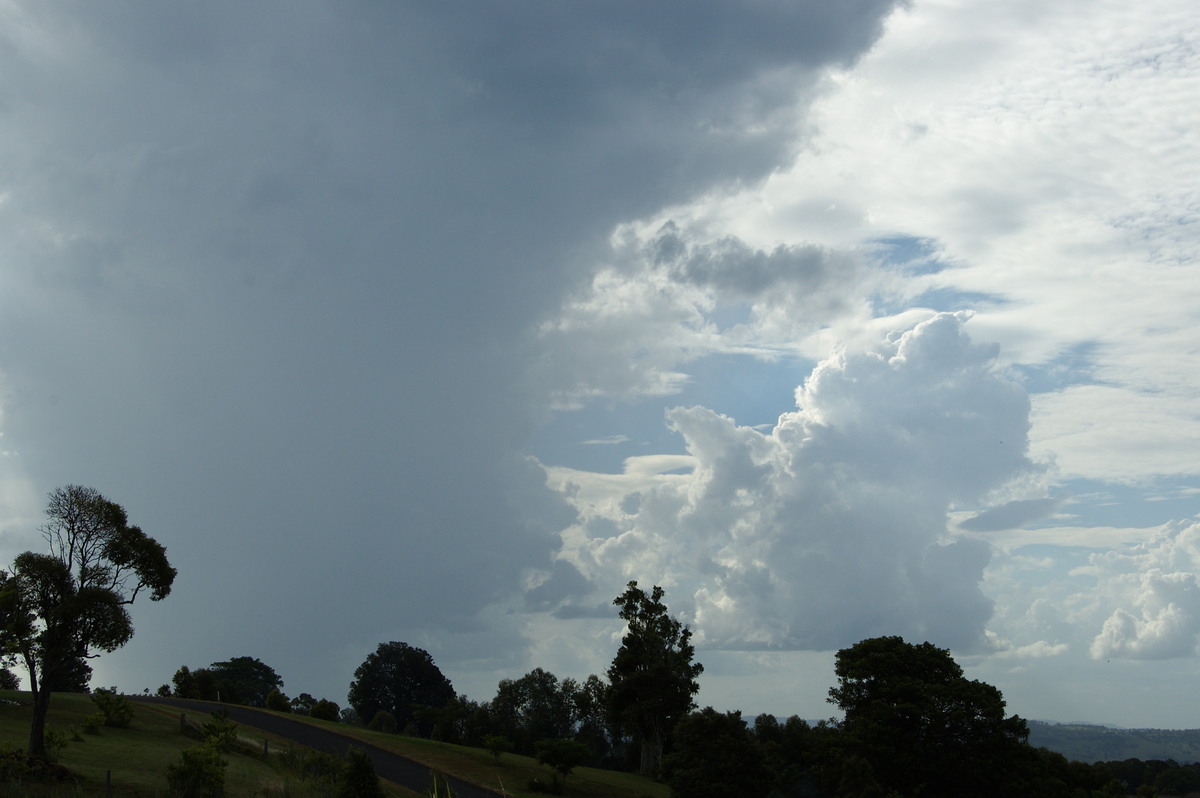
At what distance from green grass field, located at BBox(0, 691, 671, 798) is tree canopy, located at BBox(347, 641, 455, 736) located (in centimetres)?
5152

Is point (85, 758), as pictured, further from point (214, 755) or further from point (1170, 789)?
point (1170, 789)

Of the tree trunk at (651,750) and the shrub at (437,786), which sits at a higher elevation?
the shrub at (437,786)

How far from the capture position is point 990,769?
52406 mm

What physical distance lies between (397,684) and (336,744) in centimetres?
→ 6895

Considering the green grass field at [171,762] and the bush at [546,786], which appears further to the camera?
the bush at [546,786]

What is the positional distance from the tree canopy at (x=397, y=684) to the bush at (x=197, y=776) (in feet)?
293

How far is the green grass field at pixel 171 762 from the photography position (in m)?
30.0

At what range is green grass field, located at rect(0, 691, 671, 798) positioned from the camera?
30.0m

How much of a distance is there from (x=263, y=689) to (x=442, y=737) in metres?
74.0

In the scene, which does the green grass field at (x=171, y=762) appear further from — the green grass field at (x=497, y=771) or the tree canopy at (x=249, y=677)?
the tree canopy at (x=249, y=677)

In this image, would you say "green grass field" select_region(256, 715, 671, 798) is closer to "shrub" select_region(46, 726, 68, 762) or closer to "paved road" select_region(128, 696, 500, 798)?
"paved road" select_region(128, 696, 500, 798)

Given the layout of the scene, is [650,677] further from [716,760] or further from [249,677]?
[249,677]

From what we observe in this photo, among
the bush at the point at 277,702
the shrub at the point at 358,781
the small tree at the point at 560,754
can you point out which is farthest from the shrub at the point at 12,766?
the bush at the point at 277,702

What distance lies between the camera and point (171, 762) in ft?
111
